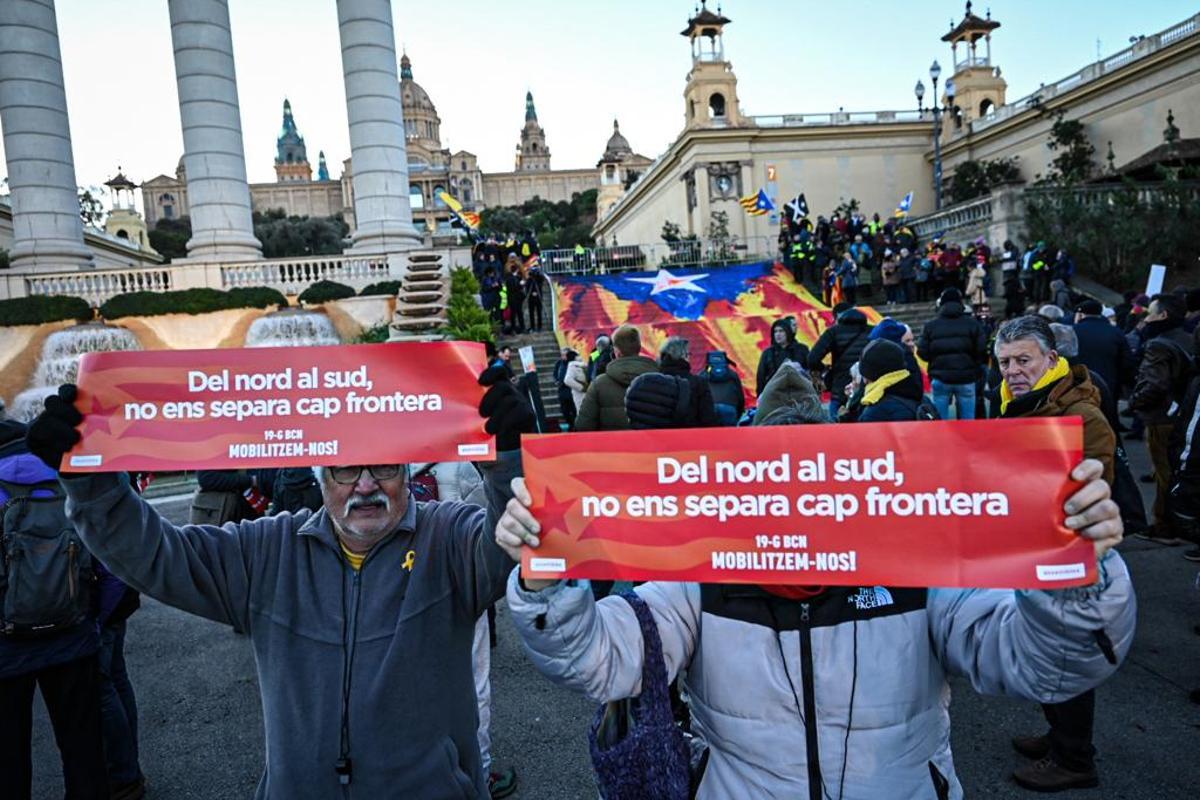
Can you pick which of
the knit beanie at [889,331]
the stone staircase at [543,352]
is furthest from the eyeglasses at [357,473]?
the stone staircase at [543,352]

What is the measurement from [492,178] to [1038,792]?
137651 mm

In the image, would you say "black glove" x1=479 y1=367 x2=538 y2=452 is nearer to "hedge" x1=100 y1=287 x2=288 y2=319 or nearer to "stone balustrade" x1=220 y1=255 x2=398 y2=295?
"hedge" x1=100 y1=287 x2=288 y2=319

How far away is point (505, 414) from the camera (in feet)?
7.13

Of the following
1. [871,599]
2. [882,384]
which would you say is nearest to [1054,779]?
[882,384]

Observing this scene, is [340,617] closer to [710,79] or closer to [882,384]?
[882,384]

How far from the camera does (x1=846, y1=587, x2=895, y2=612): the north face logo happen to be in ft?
6.33

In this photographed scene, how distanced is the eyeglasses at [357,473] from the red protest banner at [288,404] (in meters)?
0.07

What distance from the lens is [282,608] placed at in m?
2.28

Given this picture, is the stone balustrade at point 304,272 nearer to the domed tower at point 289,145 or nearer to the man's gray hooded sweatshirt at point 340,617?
the man's gray hooded sweatshirt at point 340,617

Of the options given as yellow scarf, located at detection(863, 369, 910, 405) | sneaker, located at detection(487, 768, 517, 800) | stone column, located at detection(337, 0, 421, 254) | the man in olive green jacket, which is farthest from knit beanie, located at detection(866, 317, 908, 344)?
stone column, located at detection(337, 0, 421, 254)

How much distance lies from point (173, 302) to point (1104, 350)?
20.7 meters

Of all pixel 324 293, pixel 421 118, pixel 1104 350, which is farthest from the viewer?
pixel 421 118

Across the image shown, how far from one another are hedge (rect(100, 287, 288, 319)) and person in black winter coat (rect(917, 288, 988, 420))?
58.3 feet

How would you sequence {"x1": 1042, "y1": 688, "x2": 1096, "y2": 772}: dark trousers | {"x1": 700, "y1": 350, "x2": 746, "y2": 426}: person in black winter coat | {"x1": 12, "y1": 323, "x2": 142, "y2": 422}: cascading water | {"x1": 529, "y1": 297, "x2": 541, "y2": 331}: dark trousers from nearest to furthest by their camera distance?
{"x1": 1042, "y1": 688, "x2": 1096, "y2": 772}: dark trousers → {"x1": 700, "y1": 350, "x2": 746, "y2": 426}: person in black winter coat → {"x1": 12, "y1": 323, "x2": 142, "y2": 422}: cascading water → {"x1": 529, "y1": 297, "x2": 541, "y2": 331}: dark trousers
